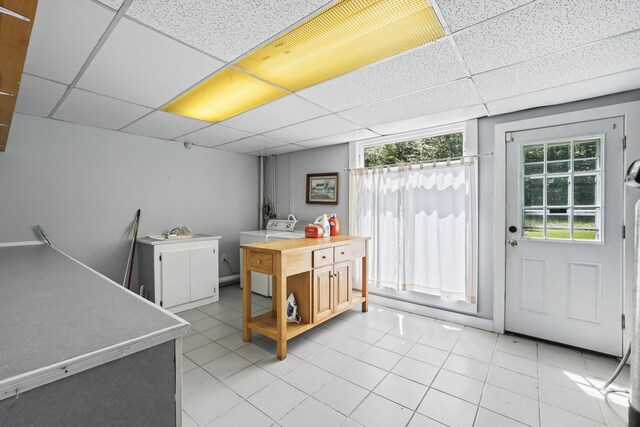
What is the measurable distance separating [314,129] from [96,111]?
223 centimetres

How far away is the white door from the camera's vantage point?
7.92ft

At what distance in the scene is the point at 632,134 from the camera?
7.57ft

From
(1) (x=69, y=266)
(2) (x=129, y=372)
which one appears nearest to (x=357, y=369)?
(2) (x=129, y=372)

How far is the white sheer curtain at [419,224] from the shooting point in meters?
3.14

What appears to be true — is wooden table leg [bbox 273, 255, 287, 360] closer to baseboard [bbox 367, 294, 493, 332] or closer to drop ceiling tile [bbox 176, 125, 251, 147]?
baseboard [bbox 367, 294, 493, 332]

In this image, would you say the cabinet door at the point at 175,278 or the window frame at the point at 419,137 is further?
the cabinet door at the point at 175,278

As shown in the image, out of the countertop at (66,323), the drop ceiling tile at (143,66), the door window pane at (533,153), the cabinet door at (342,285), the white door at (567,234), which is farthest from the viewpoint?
the cabinet door at (342,285)

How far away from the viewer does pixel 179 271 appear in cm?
355

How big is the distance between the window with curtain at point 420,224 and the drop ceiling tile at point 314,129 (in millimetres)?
720

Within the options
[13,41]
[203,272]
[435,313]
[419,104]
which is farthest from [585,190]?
[203,272]

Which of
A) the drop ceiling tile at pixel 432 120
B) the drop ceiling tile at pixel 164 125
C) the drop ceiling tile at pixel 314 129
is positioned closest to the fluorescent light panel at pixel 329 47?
the drop ceiling tile at pixel 164 125

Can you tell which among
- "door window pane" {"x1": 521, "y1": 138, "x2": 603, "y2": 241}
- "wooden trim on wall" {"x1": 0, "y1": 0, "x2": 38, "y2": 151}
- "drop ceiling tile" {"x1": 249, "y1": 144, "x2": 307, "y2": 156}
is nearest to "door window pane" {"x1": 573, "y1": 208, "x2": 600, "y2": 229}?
"door window pane" {"x1": 521, "y1": 138, "x2": 603, "y2": 241}

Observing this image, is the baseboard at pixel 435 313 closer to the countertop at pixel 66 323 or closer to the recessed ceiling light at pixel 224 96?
the recessed ceiling light at pixel 224 96

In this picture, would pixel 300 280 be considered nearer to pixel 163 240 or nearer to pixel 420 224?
pixel 420 224
